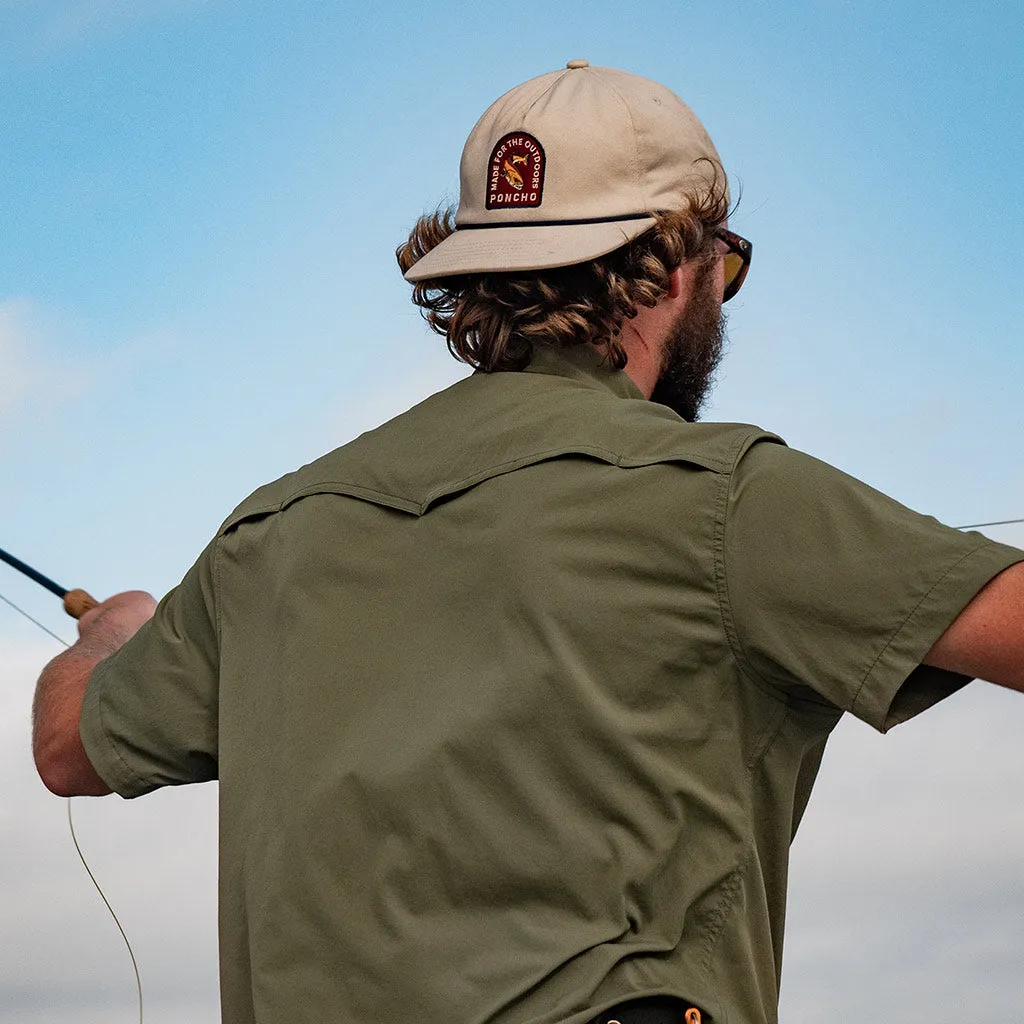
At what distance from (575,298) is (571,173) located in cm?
20

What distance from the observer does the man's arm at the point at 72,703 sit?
280 cm

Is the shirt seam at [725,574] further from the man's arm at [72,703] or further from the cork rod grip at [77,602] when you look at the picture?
the cork rod grip at [77,602]

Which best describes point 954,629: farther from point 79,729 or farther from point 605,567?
point 79,729

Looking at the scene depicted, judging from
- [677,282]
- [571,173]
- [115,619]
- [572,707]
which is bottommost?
[572,707]

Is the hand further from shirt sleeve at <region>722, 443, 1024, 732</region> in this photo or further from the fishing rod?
shirt sleeve at <region>722, 443, 1024, 732</region>

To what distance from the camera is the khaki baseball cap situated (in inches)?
101

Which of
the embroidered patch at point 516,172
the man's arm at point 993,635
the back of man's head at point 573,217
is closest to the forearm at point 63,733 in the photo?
the back of man's head at point 573,217

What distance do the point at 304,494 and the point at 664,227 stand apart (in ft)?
2.28

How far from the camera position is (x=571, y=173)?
2586 millimetres

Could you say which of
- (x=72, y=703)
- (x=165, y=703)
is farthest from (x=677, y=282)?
(x=72, y=703)

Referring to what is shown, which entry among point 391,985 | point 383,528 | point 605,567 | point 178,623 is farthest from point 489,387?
point 391,985

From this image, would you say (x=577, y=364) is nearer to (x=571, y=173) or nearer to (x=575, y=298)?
(x=575, y=298)

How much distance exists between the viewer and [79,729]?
2773mm

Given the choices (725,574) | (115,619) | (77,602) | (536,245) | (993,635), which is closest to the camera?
(993,635)
